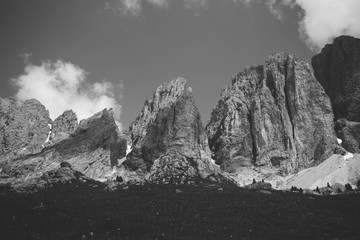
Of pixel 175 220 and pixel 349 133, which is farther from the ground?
pixel 349 133

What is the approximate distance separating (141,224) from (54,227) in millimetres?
8361

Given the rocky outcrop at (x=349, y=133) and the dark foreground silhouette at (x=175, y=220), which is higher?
the rocky outcrop at (x=349, y=133)

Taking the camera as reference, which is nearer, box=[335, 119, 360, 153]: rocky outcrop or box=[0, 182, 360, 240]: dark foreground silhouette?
box=[0, 182, 360, 240]: dark foreground silhouette

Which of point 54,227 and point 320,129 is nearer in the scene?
point 54,227

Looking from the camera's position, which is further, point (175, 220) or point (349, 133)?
point (349, 133)

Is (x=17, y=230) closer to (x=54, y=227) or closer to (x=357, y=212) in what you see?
(x=54, y=227)

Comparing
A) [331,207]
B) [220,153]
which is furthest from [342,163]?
[331,207]

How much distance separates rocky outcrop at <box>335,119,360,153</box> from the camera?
Result: 586 ft

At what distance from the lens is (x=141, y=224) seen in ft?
118

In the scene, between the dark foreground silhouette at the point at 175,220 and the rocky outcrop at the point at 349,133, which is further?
the rocky outcrop at the point at 349,133

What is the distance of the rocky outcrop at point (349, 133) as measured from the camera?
586 ft

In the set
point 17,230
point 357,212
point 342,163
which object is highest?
point 342,163

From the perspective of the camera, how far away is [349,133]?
18412 centimetres

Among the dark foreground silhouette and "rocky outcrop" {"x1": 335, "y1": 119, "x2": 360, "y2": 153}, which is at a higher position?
"rocky outcrop" {"x1": 335, "y1": 119, "x2": 360, "y2": 153}
